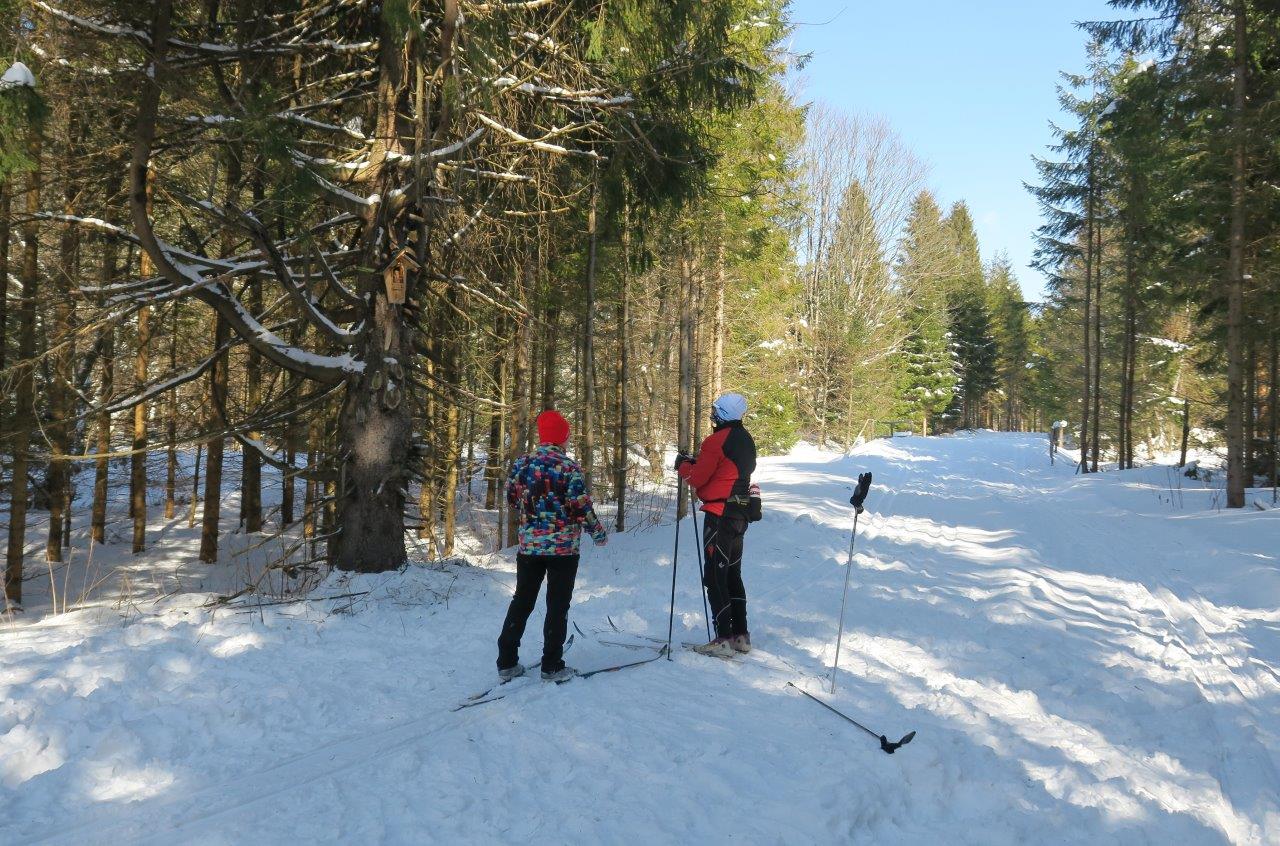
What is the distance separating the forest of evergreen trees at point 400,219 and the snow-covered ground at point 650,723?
2.55 meters

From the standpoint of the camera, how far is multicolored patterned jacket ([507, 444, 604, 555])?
5.43m

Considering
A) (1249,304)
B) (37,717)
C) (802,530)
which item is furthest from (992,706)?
(1249,304)

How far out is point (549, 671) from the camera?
547 cm

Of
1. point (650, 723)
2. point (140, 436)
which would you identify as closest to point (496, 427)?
point (140, 436)

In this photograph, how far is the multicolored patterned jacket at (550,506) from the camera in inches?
214

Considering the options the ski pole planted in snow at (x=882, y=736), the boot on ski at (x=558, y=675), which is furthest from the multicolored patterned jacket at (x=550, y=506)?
the ski pole planted in snow at (x=882, y=736)

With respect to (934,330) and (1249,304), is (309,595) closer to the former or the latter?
(1249,304)

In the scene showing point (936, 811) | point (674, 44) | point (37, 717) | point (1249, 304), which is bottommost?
point (936, 811)

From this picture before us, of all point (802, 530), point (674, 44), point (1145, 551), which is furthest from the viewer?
point (802, 530)

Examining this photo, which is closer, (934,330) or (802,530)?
(802,530)

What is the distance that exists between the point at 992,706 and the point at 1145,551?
826 cm

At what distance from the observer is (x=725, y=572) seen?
6297 millimetres

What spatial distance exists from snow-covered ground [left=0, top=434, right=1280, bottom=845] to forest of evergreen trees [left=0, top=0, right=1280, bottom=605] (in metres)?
2.55

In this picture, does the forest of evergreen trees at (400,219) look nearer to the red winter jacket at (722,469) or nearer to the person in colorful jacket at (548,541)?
the person in colorful jacket at (548,541)
